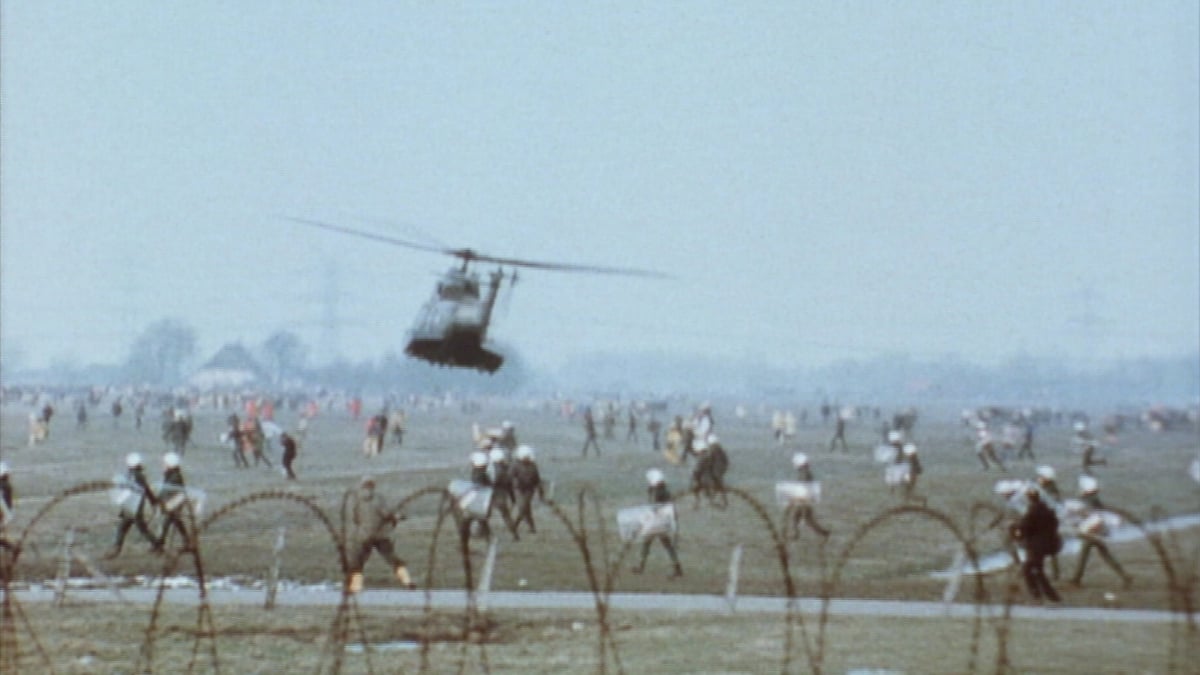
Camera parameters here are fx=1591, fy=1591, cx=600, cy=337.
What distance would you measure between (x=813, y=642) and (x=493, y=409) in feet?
228

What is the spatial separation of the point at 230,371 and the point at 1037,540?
3721cm

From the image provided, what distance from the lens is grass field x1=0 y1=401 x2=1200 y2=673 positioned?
685 inches

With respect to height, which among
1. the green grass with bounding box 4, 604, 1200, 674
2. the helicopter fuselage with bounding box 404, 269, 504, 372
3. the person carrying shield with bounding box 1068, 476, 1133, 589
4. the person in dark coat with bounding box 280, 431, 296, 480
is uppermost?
the helicopter fuselage with bounding box 404, 269, 504, 372

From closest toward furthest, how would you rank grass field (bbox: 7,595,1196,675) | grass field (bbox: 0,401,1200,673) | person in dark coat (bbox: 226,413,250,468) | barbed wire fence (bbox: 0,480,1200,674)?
barbed wire fence (bbox: 0,480,1200,674), grass field (bbox: 7,595,1196,675), grass field (bbox: 0,401,1200,673), person in dark coat (bbox: 226,413,250,468)

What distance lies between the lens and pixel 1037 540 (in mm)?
20844

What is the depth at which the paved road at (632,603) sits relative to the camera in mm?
19891

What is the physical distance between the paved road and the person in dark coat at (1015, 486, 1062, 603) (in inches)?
15.6

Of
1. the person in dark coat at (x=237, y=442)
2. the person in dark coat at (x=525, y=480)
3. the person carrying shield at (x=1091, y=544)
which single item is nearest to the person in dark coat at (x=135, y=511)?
the person in dark coat at (x=525, y=480)

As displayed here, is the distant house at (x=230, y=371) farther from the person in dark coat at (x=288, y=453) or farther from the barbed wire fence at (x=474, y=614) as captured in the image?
the barbed wire fence at (x=474, y=614)

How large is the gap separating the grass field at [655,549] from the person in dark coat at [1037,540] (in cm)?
68

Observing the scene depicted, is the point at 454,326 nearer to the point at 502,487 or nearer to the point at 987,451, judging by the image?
the point at 502,487

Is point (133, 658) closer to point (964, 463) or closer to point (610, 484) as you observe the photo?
point (610, 484)

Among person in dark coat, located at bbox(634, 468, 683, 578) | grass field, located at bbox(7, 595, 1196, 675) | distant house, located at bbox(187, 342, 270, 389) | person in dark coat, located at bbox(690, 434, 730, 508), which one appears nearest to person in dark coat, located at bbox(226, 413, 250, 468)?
distant house, located at bbox(187, 342, 270, 389)

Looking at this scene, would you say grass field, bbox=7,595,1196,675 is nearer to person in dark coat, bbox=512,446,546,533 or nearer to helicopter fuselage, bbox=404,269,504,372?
person in dark coat, bbox=512,446,546,533
